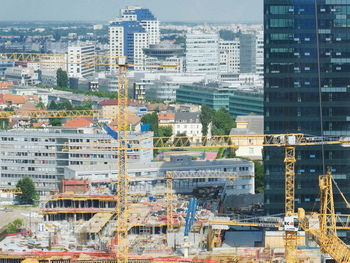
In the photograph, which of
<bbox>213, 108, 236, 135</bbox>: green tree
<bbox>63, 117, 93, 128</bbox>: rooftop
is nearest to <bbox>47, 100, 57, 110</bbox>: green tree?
<bbox>213, 108, 236, 135</bbox>: green tree

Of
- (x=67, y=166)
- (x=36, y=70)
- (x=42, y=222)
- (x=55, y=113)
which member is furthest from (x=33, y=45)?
(x=42, y=222)

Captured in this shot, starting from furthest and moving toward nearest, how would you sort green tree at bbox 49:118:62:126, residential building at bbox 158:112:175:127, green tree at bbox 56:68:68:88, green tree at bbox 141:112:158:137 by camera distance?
green tree at bbox 56:68:68:88, residential building at bbox 158:112:175:127, green tree at bbox 141:112:158:137, green tree at bbox 49:118:62:126

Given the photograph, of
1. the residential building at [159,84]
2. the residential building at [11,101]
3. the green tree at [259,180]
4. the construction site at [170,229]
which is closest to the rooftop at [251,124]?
the green tree at [259,180]

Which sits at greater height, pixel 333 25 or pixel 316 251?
pixel 333 25

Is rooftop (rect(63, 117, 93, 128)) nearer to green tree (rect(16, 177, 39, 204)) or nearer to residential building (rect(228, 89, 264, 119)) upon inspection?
green tree (rect(16, 177, 39, 204))

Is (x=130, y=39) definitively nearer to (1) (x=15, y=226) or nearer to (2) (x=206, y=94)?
(2) (x=206, y=94)

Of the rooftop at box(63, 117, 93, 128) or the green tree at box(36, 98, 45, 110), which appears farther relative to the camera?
the green tree at box(36, 98, 45, 110)

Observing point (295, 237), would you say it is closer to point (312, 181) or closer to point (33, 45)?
point (312, 181)
